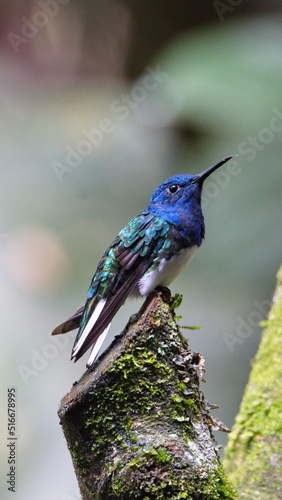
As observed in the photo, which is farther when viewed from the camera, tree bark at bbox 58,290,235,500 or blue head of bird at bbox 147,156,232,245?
blue head of bird at bbox 147,156,232,245

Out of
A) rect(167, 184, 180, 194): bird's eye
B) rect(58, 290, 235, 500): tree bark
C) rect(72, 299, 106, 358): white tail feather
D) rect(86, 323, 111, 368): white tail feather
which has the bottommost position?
rect(58, 290, 235, 500): tree bark

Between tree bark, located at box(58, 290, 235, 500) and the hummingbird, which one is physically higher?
the hummingbird

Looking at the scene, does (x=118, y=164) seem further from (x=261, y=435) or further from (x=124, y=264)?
(x=261, y=435)

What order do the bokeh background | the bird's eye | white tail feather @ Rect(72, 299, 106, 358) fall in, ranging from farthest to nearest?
the bokeh background
the bird's eye
white tail feather @ Rect(72, 299, 106, 358)

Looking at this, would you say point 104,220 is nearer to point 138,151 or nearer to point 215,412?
point 138,151

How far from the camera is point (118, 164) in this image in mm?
5590

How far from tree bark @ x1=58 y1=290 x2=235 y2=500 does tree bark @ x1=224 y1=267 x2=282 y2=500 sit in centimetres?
62

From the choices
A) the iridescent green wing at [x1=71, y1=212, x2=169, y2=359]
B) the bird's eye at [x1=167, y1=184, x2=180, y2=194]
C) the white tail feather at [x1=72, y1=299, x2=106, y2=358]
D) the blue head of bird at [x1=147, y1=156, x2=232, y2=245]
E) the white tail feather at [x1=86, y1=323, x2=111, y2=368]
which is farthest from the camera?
the bird's eye at [x1=167, y1=184, x2=180, y2=194]

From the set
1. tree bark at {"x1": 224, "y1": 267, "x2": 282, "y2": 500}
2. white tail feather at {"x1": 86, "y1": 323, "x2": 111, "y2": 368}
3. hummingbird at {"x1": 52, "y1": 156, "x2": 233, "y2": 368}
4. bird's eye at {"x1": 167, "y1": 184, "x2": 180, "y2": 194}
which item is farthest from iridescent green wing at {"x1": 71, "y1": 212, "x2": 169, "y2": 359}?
tree bark at {"x1": 224, "y1": 267, "x2": 282, "y2": 500}

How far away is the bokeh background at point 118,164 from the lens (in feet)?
14.8

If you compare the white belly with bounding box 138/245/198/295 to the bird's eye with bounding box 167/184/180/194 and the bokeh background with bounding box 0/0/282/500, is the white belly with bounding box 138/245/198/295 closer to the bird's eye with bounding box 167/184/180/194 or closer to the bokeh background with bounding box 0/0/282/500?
the bird's eye with bounding box 167/184/180/194

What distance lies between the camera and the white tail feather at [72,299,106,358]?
1.96 meters

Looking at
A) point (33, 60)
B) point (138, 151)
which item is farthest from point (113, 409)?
point (33, 60)

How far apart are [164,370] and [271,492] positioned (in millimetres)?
848
